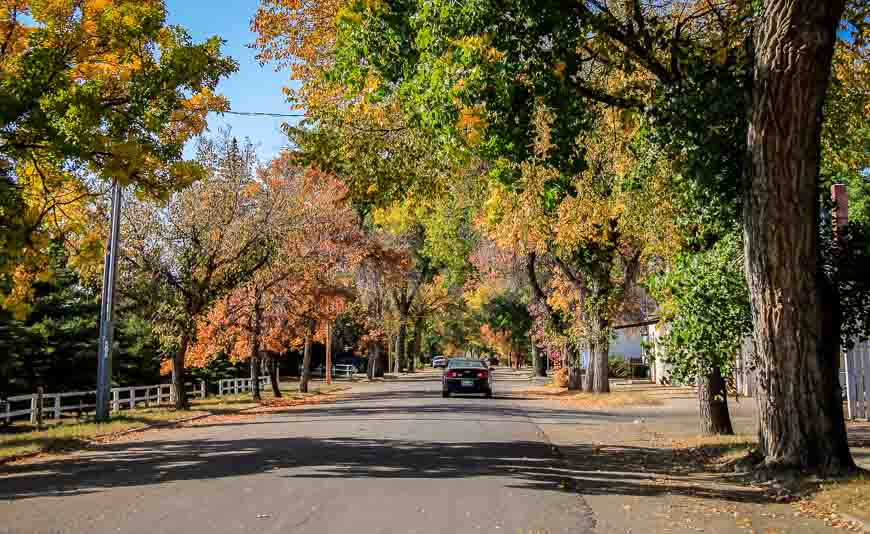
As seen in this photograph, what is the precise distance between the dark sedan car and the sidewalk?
51.5 ft

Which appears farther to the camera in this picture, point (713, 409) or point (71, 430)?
point (71, 430)

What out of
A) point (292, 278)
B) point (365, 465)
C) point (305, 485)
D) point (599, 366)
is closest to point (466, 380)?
point (599, 366)

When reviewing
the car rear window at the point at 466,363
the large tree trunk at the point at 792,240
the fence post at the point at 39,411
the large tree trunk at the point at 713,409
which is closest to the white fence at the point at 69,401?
the fence post at the point at 39,411

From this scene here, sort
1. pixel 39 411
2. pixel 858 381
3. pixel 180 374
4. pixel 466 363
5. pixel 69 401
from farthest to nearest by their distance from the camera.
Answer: pixel 466 363, pixel 69 401, pixel 180 374, pixel 39 411, pixel 858 381

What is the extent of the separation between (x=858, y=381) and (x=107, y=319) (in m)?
18.4

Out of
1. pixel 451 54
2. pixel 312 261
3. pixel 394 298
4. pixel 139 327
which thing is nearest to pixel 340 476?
pixel 451 54

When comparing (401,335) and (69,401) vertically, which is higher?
(401,335)

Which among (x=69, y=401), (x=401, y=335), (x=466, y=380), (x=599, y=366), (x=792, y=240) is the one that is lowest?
(x=69, y=401)

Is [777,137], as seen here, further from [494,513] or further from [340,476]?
[340,476]

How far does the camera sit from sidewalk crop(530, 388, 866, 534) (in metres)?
8.72

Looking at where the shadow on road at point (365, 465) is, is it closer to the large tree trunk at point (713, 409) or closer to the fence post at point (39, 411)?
the large tree trunk at point (713, 409)

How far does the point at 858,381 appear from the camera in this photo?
A: 67.6 ft

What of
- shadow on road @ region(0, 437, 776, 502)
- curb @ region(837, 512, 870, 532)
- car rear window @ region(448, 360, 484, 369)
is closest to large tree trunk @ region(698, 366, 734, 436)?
shadow on road @ region(0, 437, 776, 502)

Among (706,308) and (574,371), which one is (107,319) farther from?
(574,371)
